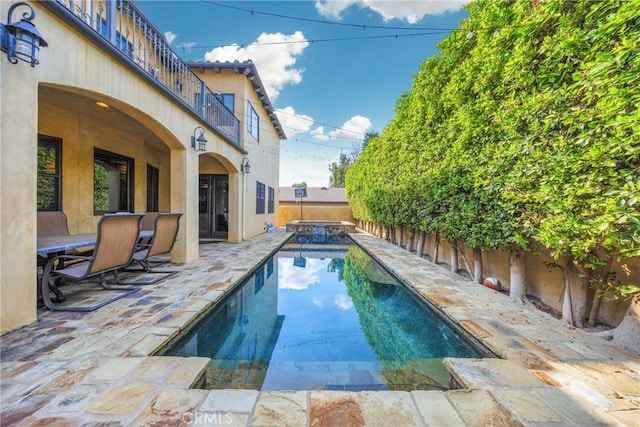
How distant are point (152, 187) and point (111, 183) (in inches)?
75.9

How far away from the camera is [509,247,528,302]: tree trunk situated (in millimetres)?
4215

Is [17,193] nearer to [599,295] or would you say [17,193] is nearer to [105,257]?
[105,257]

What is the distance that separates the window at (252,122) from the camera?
36.9 feet

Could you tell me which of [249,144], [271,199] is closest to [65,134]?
[249,144]

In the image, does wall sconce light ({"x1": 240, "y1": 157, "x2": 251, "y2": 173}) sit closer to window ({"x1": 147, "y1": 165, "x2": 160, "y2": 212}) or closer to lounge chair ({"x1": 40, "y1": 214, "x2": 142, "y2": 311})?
window ({"x1": 147, "y1": 165, "x2": 160, "y2": 212})

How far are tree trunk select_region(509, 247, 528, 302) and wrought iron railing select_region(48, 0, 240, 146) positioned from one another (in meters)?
6.57

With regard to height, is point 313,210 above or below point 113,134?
below

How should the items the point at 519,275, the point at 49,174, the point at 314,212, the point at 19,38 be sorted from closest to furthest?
the point at 19,38, the point at 519,275, the point at 49,174, the point at 314,212

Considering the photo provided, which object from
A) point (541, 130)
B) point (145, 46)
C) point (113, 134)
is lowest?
point (541, 130)

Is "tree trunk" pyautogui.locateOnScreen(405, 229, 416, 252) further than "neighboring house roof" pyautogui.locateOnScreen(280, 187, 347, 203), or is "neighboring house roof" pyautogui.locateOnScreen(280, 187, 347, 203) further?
"neighboring house roof" pyautogui.locateOnScreen(280, 187, 347, 203)

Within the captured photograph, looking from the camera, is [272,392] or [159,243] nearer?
[272,392]

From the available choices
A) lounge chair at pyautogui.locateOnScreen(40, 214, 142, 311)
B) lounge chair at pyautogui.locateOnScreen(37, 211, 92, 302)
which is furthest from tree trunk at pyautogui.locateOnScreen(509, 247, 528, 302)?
lounge chair at pyautogui.locateOnScreen(37, 211, 92, 302)

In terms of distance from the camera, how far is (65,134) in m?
5.81

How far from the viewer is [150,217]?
22.0ft
